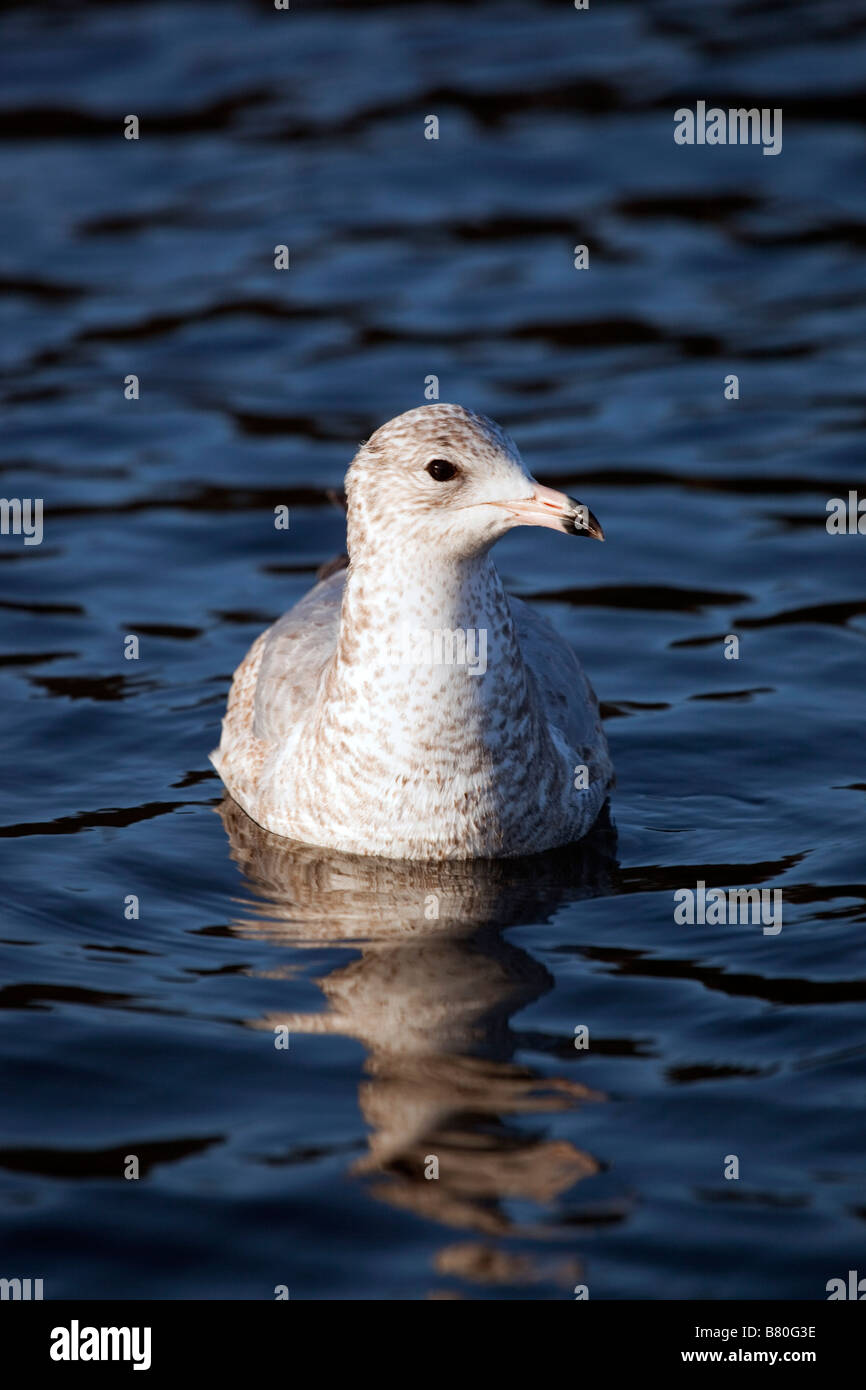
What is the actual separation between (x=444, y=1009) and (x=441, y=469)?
2.02 m

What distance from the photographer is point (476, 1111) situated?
639cm

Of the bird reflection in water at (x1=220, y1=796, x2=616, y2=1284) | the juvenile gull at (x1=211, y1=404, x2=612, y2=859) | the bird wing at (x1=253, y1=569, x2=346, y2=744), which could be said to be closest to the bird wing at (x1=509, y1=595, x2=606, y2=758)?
the juvenile gull at (x1=211, y1=404, x2=612, y2=859)

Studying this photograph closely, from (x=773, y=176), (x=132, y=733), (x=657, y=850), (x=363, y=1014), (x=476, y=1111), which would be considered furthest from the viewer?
(x=773, y=176)

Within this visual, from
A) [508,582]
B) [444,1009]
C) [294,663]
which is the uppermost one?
[508,582]

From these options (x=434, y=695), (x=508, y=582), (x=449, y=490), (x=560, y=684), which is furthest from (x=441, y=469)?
(x=508, y=582)

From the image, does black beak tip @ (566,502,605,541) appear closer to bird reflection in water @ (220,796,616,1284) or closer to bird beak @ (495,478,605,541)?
bird beak @ (495,478,605,541)

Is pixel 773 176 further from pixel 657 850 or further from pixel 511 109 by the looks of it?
pixel 657 850

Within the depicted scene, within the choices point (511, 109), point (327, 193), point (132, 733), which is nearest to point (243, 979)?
point (132, 733)

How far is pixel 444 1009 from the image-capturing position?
7070mm

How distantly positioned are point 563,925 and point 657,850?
2.85ft

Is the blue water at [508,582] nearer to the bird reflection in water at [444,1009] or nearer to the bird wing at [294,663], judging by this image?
the bird reflection in water at [444,1009]

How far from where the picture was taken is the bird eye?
300 inches

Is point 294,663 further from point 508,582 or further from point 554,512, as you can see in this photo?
point 508,582

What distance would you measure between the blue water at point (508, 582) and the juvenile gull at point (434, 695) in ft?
0.76
